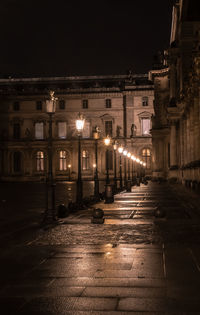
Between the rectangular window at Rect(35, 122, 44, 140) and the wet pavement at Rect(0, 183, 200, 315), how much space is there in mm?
85842

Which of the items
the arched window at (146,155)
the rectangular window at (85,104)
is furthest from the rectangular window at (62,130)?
the arched window at (146,155)

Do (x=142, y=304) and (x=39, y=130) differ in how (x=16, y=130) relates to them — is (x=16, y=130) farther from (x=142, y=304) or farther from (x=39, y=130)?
(x=142, y=304)

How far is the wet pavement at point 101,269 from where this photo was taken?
5803 mm

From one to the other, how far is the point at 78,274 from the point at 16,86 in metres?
99.4

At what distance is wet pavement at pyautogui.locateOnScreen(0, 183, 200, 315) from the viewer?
5803 mm

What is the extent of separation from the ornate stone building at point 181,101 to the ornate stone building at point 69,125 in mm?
24087

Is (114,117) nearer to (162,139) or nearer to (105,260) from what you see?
(162,139)

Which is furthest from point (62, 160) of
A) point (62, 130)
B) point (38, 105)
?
point (38, 105)

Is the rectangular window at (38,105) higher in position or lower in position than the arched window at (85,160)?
higher

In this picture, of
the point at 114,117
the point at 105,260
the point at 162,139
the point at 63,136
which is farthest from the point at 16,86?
the point at 105,260

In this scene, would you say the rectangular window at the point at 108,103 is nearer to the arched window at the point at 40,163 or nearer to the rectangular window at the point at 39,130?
the rectangular window at the point at 39,130

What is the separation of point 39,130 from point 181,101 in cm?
6268

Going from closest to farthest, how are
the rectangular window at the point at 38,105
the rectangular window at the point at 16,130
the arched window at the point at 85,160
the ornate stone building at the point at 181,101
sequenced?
1. the ornate stone building at the point at 181,101
2. the arched window at the point at 85,160
3. the rectangular window at the point at 38,105
4. the rectangular window at the point at 16,130

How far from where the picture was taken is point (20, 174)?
96.6m
